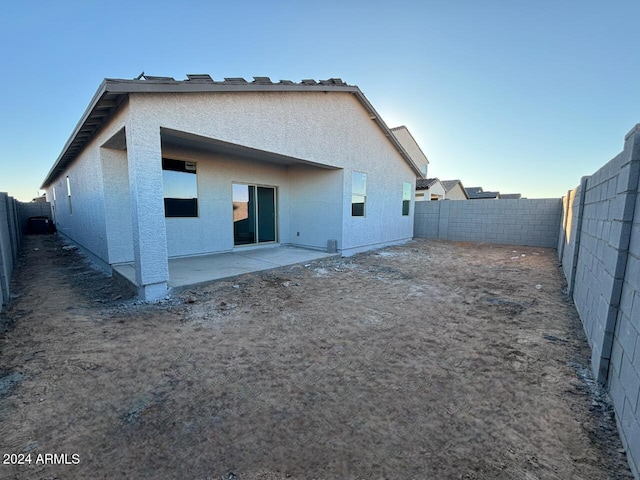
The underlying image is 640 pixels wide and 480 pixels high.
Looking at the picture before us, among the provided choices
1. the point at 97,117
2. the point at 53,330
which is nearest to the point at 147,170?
the point at 97,117

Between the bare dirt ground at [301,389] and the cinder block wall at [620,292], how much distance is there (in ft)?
0.64

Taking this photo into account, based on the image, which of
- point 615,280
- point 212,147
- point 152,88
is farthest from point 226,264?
point 615,280

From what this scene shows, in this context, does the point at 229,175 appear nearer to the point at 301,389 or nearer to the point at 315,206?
the point at 315,206

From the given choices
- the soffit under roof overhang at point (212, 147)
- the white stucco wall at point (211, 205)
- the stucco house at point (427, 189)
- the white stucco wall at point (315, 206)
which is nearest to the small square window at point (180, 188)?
the white stucco wall at point (211, 205)

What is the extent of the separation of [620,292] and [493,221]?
476 inches

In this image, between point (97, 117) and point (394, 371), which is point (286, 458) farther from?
point (97, 117)

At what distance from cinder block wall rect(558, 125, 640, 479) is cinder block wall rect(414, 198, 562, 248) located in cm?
1010

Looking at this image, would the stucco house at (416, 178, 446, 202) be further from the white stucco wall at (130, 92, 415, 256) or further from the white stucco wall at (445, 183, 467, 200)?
the white stucco wall at (130, 92, 415, 256)

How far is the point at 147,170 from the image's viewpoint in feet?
14.7

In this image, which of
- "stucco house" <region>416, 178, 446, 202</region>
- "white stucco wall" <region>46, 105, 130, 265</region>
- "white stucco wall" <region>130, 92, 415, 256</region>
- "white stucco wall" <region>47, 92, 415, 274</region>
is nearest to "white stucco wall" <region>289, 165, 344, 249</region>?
"white stucco wall" <region>47, 92, 415, 274</region>

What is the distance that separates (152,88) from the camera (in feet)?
14.0

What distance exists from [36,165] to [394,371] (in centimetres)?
2651

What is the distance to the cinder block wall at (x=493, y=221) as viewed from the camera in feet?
37.6

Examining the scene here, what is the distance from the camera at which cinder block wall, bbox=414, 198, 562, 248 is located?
11.5m
